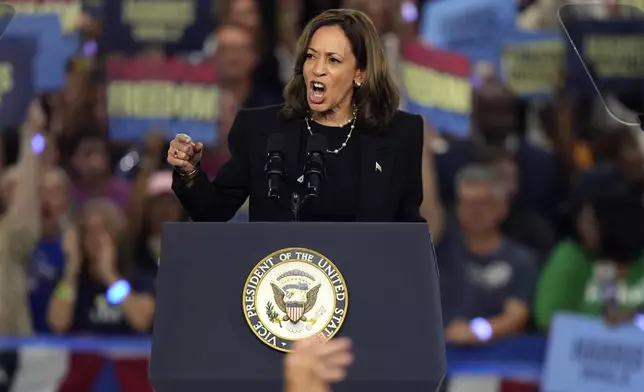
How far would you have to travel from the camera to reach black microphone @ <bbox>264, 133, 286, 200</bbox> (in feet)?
7.05

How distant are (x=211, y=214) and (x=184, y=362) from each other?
0.49 meters

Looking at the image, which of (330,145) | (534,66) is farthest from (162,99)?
(330,145)

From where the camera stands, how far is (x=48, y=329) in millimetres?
5152

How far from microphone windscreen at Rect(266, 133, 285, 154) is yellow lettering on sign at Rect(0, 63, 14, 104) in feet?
11.6

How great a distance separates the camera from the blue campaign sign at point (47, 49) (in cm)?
549

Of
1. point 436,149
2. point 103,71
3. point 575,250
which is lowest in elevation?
point 575,250

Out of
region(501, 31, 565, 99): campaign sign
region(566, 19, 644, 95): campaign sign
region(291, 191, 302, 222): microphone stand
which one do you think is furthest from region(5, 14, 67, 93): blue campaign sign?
region(291, 191, 302, 222): microphone stand

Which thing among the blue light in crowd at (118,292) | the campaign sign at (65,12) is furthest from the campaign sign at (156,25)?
the blue light in crowd at (118,292)

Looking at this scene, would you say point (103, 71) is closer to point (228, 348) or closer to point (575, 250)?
point (575, 250)

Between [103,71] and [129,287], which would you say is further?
[103,71]

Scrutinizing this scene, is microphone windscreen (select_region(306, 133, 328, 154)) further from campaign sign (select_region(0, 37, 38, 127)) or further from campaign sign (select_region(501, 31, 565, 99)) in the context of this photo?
campaign sign (select_region(0, 37, 38, 127))

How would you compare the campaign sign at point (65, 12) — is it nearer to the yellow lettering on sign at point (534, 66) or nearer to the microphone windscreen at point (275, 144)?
the yellow lettering on sign at point (534, 66)

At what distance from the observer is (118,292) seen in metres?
5.14

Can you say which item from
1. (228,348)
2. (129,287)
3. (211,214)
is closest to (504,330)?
(129,287)
